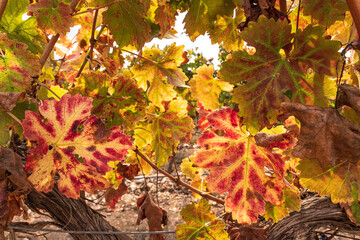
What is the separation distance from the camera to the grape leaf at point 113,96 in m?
0.87

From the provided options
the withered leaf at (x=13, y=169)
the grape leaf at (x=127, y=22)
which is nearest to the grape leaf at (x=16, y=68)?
the withered leaf at (x=13, y=169)

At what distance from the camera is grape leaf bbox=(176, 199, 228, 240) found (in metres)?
1.15

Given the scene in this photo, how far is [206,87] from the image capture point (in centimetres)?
108

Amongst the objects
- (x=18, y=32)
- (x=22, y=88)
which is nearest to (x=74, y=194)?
(x=22, y=88)

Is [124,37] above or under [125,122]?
above

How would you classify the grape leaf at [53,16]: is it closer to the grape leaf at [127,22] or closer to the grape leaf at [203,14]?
the grape leaf at [127,22]

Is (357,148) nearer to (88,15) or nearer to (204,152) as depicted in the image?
(204,152)

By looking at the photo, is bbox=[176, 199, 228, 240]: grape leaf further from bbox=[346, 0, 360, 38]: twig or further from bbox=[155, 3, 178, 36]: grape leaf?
bbox=[346, 0, 360, 38]: twig

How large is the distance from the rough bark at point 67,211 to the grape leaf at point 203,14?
1.01 meters

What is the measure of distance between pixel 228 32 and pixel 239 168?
0.47 meters

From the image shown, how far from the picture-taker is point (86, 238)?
1.68m

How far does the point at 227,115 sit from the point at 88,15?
1.04 meters

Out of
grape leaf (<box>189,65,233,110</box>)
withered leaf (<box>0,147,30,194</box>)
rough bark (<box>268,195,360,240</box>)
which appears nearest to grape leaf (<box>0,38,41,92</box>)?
withered leaf (<box>0,147,30,194</box>)

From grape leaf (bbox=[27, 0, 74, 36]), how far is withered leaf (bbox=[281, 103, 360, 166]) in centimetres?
62
